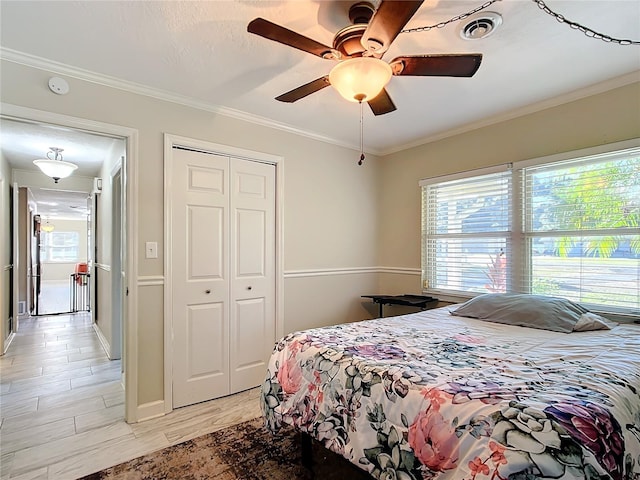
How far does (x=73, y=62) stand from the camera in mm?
2160

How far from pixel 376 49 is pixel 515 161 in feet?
6.69

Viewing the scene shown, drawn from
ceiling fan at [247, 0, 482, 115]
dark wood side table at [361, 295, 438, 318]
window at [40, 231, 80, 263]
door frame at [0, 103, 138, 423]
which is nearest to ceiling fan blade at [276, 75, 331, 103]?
ceiling fan at [247, 0, 482, 115]

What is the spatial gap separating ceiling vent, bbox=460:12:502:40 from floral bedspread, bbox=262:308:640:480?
1.71 m

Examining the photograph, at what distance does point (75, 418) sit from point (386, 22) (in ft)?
10.6

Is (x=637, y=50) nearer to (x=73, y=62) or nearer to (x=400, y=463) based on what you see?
(x=400, y=463)

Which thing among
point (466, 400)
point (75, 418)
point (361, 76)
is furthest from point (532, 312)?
point (75, 418)

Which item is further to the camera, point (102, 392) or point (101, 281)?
point (101, 281)

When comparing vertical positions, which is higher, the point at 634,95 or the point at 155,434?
the point at 634,95

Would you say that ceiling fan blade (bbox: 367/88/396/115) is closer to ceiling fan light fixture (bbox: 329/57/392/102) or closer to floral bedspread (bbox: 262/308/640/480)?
ceiling fan light fixture (bbox: 329/57/392/102)

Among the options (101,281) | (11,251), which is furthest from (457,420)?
(11,251)

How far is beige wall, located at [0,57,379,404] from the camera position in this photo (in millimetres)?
2326

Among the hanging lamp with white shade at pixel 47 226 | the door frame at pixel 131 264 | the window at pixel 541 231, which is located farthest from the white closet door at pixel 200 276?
the hanging lamp with white shade at pixel 47 226

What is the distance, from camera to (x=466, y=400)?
44.6 inches

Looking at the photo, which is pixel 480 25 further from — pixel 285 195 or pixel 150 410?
pixel 150 410
